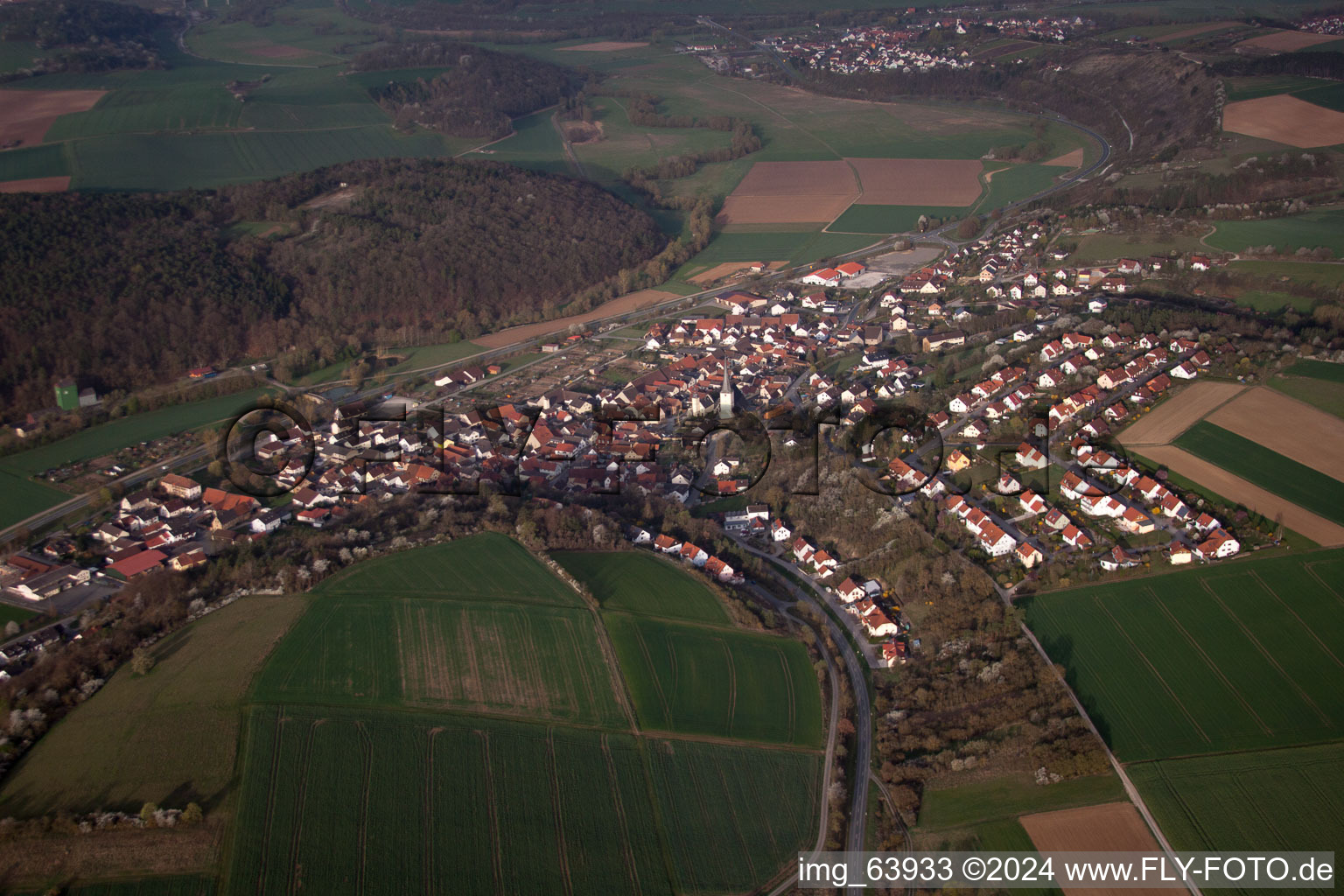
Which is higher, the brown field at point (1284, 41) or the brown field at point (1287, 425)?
the brown field at point (1284, 41)

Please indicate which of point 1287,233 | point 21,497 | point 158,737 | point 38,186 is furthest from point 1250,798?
point 38,186

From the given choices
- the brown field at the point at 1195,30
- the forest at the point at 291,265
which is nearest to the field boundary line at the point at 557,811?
the forest at the point at 291,265

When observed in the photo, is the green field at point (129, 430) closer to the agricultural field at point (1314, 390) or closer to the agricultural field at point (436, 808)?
the agricultural field at point (436, 808)

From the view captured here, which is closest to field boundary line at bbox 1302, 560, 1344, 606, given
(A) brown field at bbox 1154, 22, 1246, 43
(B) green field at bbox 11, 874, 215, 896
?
(B) green field at bbox 11, 874, 215, 896

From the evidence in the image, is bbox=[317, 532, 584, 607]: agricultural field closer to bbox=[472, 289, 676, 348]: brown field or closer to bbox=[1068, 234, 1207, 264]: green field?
bbox=[472, 289, 676, 348]: brown field

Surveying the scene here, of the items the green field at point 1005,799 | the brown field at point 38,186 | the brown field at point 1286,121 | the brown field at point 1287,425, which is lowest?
the green field at point 1005,799

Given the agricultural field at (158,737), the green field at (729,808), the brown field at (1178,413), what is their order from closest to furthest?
1. the green field at (729,808)
2. the agricultural field at (158,737)
3. the brown field at (1178,413)

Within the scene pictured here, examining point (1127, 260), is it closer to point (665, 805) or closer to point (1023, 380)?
point (1023, 380)
